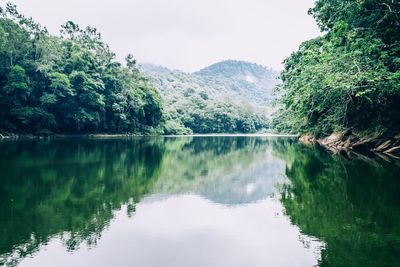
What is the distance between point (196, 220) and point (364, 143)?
24186 millimetres

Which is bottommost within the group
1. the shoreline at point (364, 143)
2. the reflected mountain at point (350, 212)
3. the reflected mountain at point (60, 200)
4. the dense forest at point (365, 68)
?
the reflected mountain at point (60, 200)

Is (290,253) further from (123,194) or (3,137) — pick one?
(3,137)

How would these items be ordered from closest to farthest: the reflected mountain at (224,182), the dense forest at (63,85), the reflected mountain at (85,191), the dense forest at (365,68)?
1. the reflected mountain at (85,191)
2. the reflected mountain at (224,182)
3. the dense forest at (365,68)
4. the dense forest at (63,85)

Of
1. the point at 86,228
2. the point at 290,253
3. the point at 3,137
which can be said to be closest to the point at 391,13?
the point at 290,253

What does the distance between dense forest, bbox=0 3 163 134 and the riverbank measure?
3811 centimetres

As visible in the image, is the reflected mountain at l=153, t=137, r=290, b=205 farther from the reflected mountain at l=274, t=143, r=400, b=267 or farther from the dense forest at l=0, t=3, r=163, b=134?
the dense forest at l=0, t=3, r=163, b=134

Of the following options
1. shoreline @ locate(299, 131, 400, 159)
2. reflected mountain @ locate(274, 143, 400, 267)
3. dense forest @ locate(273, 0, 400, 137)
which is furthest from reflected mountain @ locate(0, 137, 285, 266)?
shoreline @ locate(299, 131, 400, 159)

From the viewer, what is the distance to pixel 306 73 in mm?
27891

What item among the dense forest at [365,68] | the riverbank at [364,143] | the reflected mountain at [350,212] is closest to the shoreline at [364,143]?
the riverbank at [364,143]

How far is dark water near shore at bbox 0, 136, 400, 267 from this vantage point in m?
6.38

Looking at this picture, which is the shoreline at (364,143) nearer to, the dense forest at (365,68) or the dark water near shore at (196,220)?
the dense forest at (365,68)

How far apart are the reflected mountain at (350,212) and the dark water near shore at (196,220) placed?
0.07ft

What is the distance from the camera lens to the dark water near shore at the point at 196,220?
6379 mm

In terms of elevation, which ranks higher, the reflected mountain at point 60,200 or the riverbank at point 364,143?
the riverbank at point 364,143
